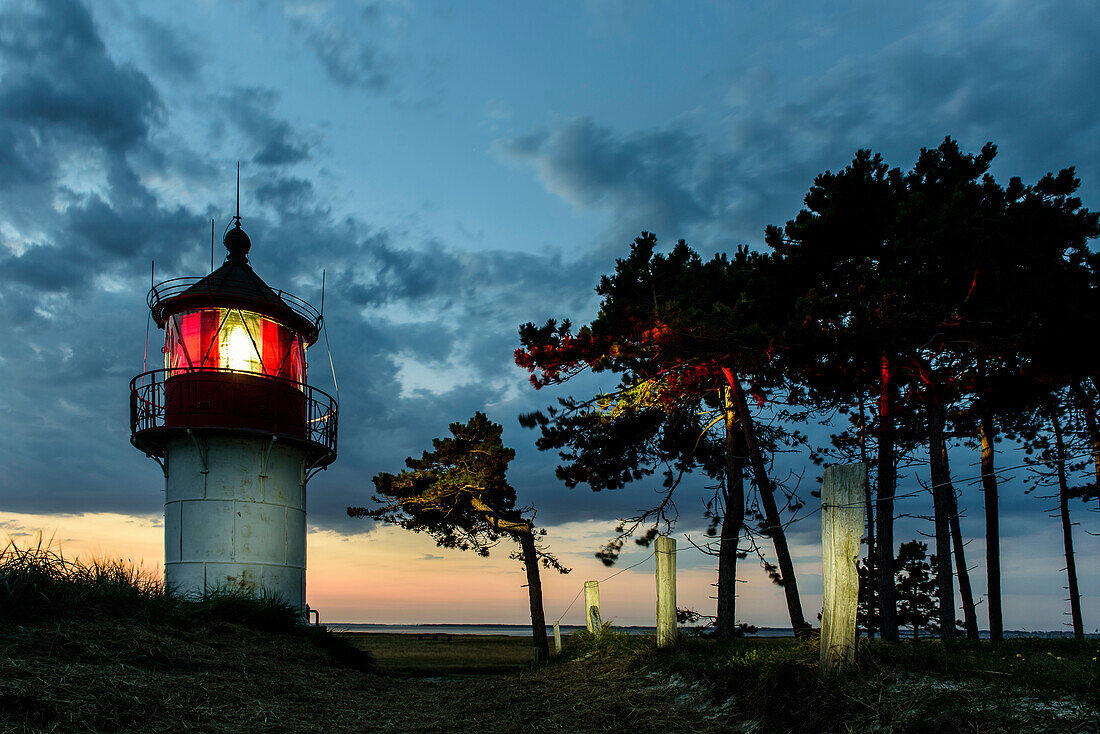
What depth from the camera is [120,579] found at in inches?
514

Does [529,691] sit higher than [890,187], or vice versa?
[890,187]

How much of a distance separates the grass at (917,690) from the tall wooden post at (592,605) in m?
7.45

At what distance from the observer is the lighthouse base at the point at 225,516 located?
17.1 meters

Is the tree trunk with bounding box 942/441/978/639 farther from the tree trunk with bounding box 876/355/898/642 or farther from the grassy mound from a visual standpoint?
the grassy mound

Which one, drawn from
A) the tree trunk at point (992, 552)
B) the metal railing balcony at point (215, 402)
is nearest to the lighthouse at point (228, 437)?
the metal railing balcony at point (215, 402)

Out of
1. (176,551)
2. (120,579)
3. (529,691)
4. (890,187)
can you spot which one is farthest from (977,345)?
(176,551)

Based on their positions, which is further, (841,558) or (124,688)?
(124,688)

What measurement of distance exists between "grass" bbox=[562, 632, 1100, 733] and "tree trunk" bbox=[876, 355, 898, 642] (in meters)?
5.49

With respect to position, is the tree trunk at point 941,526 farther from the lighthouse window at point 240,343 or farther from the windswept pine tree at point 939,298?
the lighthouse window at point 240,343

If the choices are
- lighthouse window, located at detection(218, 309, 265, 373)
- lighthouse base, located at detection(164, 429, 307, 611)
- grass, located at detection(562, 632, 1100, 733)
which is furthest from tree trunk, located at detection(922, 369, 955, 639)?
lighthouse window, located at detection(218, 309, 265, 373)

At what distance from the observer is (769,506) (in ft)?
54.6

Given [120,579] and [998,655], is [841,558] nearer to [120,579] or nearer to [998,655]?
[998,655]

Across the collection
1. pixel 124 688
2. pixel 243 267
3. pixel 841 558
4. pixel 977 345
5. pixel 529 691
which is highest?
pixel 243 267

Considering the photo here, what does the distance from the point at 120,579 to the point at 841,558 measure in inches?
477
